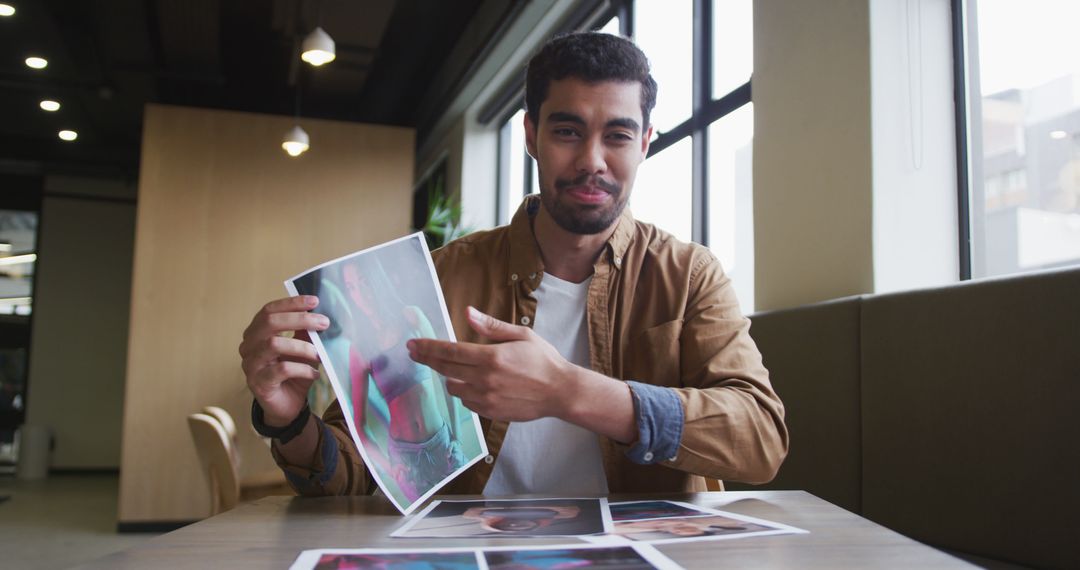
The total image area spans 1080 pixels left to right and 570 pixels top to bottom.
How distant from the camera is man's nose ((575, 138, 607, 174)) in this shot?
1.33 meters

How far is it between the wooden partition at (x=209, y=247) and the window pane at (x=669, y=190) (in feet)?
7.58

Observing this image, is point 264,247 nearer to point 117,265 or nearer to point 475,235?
point 475,235

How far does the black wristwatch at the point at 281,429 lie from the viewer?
1.05 m

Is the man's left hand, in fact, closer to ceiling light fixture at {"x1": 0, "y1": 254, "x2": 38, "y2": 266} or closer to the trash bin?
the trash bin

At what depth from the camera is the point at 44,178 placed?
962 cm

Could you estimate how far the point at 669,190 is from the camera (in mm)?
4172

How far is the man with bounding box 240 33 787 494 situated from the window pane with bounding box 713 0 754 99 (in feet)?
7.11

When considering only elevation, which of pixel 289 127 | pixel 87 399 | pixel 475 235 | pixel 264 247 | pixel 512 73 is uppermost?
pixel 512 73

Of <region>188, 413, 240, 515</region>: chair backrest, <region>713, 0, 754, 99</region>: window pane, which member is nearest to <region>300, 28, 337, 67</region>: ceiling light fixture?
<region>713, 0, 754, 99</region>: window pane

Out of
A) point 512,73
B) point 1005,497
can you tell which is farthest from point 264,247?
point 1005,497

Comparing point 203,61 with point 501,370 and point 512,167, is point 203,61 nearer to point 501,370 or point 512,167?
point 512,167

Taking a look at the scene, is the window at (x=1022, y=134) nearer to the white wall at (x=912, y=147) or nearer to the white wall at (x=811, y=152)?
the white wall at (x=912, y=147)

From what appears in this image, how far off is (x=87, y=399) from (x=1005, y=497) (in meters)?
10.3

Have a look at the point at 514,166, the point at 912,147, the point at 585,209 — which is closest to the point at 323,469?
the point at 585,209
